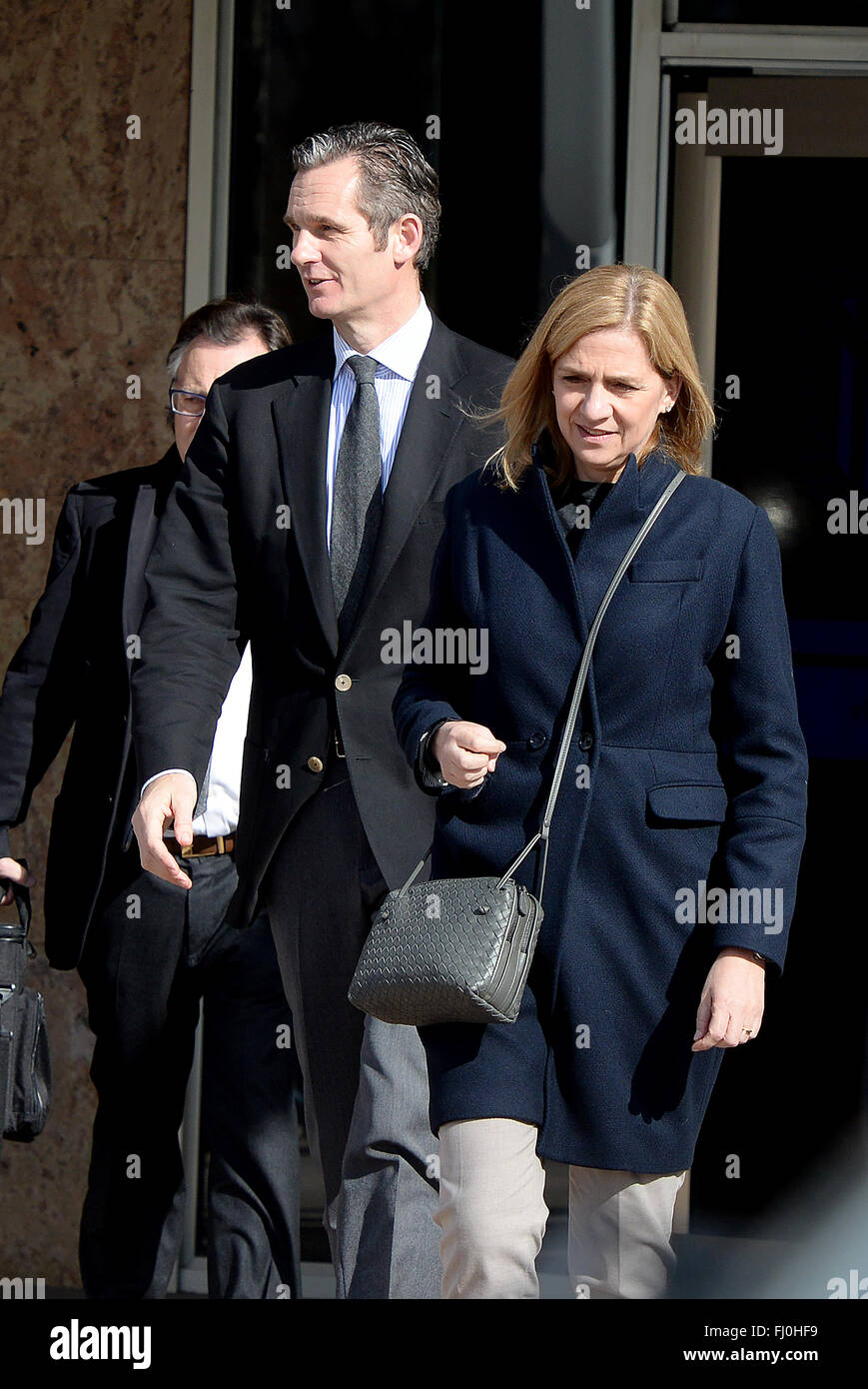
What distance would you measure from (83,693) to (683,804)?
170 cm

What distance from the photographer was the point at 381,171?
3584mm

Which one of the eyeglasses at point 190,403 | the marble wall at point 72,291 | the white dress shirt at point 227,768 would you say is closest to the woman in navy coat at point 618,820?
the white dress shirt at point 227,768

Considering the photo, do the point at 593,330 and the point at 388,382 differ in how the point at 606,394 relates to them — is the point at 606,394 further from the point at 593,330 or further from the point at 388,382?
the point at 388,382

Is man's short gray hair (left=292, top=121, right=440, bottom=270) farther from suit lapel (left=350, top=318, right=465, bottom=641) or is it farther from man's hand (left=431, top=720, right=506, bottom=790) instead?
man's hand (left=431, top=720, right=506, bottom=790)

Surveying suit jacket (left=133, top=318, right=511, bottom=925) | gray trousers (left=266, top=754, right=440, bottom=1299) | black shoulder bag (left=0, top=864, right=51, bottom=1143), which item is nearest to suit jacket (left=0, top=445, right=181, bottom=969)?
black shoulder bag (left=0, top=864, right=51, bottom=1143)

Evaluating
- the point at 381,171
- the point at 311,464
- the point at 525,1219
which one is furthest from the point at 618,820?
the point at 381,171

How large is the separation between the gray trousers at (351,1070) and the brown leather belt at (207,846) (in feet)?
1.62

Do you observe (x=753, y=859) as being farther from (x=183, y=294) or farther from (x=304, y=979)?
Answer: (x=183, y=294)

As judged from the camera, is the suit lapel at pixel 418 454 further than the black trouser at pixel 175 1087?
No

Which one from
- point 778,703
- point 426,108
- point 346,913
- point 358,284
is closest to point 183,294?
point 426,108

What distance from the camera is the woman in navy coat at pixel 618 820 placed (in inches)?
111

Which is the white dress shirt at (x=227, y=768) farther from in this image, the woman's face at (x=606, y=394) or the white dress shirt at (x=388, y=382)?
the woman's face at (x=606, y=394)
